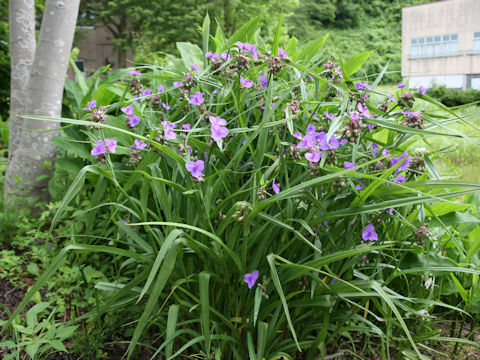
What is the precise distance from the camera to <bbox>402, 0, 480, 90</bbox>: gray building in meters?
15.9

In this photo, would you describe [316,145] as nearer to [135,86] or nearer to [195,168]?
[195,168]

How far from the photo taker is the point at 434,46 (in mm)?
16906

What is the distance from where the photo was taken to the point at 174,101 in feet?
4.42

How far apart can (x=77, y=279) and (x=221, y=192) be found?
2.13ft

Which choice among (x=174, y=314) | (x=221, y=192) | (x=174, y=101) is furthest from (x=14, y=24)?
(x=174, y=314)

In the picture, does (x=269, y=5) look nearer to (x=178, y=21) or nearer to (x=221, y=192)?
(x=178, y=21)

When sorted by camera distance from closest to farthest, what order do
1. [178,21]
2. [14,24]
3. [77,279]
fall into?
1. [77,279]
2. [14,24]
3. [178,21]

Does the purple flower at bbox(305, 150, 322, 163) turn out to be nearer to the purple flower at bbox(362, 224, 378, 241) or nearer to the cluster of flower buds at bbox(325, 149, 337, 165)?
the cluster of flower buds at bbox(325, 149, 337, 165)

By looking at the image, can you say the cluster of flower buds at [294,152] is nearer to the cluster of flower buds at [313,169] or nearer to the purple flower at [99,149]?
the cluster of flower buds at [313,169]

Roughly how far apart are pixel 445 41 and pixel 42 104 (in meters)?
18.8

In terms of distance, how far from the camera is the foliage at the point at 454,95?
38.6 ft

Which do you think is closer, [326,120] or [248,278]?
[248,278]

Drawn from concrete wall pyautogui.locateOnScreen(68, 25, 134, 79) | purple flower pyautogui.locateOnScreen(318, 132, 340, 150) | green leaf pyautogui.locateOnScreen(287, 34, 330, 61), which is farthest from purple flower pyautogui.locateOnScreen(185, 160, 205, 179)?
concrete wall pyautogui.locateOnScreen(68, 25, 134, 79)

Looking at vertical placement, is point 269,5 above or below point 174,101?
above
